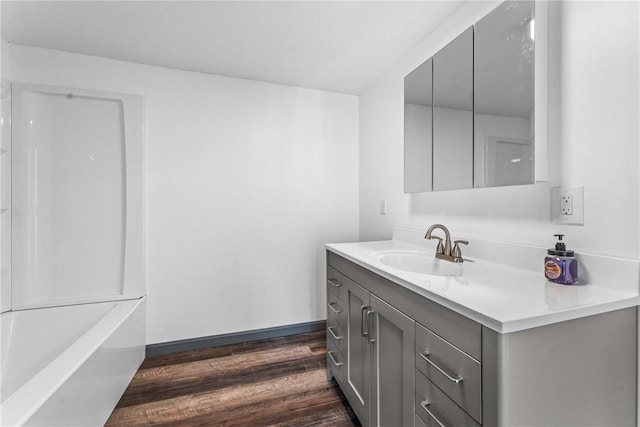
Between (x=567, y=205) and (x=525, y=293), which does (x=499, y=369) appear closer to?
(x=525, y=293)

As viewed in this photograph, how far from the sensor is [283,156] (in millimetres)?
2389

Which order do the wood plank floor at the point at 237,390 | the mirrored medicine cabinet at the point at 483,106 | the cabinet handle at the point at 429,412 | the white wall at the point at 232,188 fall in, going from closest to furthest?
1. the cabinet handle at the point at 429,412
2. the mirrored medicine cabinet at the point at 483,106
3. the wood plank floor at the point at 237,390
4. the white wall at the point at 232,188

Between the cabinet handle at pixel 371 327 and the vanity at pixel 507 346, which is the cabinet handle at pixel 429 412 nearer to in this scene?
the vanity at pixel 507 346

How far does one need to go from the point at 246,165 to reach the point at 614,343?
2.16 m

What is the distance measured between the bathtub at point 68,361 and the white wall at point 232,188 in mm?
347

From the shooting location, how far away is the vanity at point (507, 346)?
0.68 meters

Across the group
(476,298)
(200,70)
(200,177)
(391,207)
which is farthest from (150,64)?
(476,298)

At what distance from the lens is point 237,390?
5.61ft

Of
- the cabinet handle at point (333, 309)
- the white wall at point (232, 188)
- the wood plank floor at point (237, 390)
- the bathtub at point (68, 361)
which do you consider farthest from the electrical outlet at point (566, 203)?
the bathtub at point (68, 361)

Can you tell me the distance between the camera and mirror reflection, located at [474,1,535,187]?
1074mm

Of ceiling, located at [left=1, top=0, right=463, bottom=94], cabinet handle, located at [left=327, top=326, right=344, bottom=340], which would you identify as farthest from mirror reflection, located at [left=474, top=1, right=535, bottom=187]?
cabinet handle, located at [left=327, top=326, right=344, bottom=340]

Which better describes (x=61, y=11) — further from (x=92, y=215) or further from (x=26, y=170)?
(x=92, y=215)

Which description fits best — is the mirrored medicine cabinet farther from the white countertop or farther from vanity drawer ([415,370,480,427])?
vanity drawer ([415,370,480,427])

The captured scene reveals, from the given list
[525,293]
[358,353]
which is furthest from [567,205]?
[358,353]
